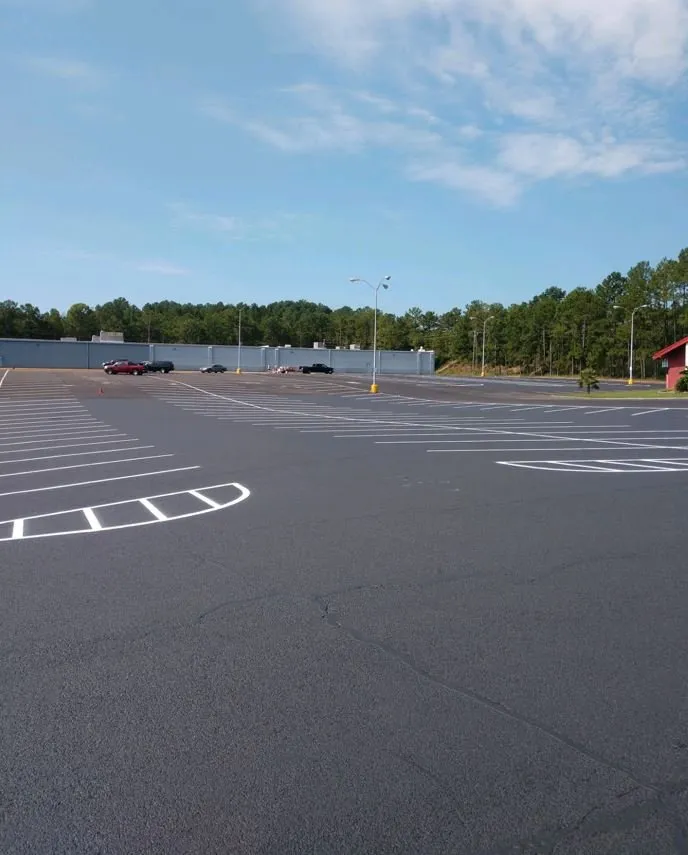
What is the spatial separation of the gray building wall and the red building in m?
51.2

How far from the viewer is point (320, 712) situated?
14.1 ft

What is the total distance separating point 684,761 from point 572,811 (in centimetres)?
81

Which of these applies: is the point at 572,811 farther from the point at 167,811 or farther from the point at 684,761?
the point at 167,811

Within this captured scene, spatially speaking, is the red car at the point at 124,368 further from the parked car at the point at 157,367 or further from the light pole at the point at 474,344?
the light pole at the point at 474,344

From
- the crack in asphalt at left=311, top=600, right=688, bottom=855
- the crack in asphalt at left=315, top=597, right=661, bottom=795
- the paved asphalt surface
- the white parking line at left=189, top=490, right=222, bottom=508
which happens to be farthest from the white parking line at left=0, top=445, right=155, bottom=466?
the crack in asphalt at left=311, top=600, right=688, bottom=855

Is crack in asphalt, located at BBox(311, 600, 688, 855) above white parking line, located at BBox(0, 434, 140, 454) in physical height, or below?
above

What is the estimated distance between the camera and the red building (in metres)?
64.2

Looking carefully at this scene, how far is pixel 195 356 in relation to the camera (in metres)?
114

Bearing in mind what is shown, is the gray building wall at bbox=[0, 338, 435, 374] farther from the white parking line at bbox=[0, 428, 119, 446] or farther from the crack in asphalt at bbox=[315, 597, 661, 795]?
the crack in asphalt at bbox=[315, 597, 661, 795]

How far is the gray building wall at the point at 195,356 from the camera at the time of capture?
102438 millimetres

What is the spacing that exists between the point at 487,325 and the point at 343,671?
466ft

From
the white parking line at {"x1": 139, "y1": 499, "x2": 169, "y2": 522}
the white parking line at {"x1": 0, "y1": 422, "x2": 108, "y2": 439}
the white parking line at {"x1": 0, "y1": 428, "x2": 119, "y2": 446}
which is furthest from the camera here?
the white parking line at {"x1": 0, "y1": 422, "x2": 108, "y2": 439}

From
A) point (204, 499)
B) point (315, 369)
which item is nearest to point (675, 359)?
point (315, 369)

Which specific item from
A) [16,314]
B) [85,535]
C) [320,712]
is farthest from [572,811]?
[16,314]
